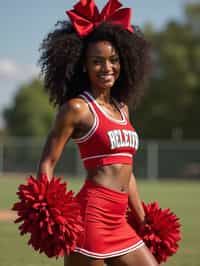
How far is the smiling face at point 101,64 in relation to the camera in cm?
440

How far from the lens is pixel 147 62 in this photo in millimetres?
4848

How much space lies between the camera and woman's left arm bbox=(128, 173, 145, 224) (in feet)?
15.1

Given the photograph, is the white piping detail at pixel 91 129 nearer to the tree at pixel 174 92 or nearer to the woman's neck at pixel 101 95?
the woman's neck at pixel 101 95

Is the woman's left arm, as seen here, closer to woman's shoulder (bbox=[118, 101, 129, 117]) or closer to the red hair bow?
woman's shoulder (bbox=[118, 101, 129, 117])

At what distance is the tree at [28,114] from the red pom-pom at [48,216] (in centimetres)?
6618

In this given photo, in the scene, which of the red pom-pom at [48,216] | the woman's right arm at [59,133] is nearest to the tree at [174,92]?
the woman's right arm at [59,133]

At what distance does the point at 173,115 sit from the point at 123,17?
46.9 meters

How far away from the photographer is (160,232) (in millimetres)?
4680

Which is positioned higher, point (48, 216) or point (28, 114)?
point (48, 216)

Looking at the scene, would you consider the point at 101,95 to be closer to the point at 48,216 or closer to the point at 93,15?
the point at 93,15

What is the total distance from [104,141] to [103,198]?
0.32 metres

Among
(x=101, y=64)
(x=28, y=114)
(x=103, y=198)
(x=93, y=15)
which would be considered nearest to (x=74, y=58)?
(x=101, y=64)

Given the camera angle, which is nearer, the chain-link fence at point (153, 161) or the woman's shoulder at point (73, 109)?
the woman's shoulder at point (73, 109)

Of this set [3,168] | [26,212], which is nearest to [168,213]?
[26,212]
